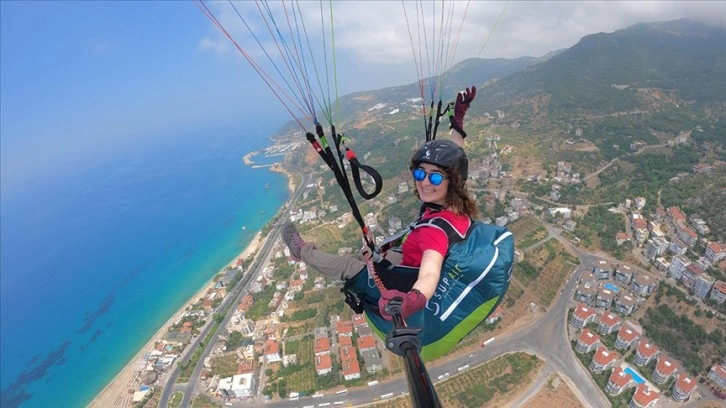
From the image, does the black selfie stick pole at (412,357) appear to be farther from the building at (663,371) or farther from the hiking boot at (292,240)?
the building at (663,371)

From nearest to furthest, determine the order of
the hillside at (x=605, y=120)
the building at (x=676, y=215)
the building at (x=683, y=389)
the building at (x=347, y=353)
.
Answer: the building at (x=683, y=389), the building at (x=347, y=353), the building at (x=676, y=215), the hillside at (x=605, y=120)

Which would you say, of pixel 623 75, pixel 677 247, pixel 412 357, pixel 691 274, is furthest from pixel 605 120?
pixel 412 357

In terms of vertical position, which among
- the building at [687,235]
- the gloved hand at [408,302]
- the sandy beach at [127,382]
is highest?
the gloved hand at [408,302]

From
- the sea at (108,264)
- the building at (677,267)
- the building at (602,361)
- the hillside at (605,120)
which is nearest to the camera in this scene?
the building at (602,361)

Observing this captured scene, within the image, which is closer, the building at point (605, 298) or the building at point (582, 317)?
the building at point (582, 317)

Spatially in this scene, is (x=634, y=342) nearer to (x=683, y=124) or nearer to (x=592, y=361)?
(x=592, y=361)

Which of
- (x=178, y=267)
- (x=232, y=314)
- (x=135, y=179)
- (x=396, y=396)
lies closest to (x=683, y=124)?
(x=396, y=396)

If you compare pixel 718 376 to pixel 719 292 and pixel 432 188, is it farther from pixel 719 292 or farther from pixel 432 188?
pixel 432 188

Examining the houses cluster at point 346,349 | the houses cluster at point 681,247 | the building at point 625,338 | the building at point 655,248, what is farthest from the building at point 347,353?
the building at point 655,248

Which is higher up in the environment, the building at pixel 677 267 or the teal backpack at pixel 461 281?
the teal backpack at pixel 461 281
